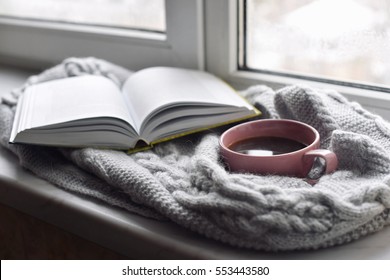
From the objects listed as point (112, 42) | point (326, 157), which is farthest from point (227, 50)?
point (326, 157)

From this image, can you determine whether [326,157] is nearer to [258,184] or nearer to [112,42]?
[258,184]

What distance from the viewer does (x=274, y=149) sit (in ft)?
2.15

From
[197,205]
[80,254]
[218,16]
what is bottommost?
[80,254]

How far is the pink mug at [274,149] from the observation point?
2.01 feet

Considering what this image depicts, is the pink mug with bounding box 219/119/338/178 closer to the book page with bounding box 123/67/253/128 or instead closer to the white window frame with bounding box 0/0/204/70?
the book page with bounding box 123/67/253/128

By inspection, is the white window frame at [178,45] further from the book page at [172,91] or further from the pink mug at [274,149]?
the pink mug at [274,149]

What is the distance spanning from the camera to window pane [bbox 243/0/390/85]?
0.78 m

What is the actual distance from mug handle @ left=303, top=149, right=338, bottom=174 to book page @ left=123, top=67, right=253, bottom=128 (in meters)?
0.16

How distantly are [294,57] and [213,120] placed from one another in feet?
0.74

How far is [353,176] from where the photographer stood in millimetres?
600

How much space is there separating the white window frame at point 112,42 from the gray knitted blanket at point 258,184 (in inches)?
8.5

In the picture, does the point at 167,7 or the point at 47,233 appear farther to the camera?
the point at 167,7

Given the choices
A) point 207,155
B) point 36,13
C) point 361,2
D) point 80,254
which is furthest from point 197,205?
point 36,13

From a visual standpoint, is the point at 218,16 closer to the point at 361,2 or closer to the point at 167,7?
the point at 167,7
